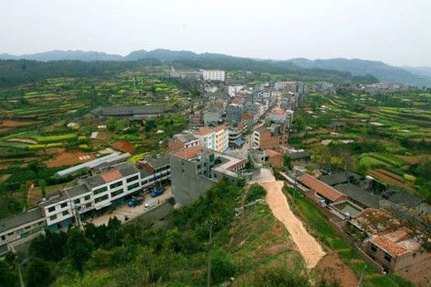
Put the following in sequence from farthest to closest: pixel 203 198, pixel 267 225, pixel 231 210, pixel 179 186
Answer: pixel 179 186
pixel 203 198
pixel 231 210
pixel 267 225

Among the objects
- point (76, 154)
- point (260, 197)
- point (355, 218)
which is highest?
point (260, 197)

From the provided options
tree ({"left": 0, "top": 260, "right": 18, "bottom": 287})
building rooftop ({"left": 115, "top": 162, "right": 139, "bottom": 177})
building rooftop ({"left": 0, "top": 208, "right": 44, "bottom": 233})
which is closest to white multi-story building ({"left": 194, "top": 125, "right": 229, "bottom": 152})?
building rooftop ({"left": 115, "top": 162, "right": 139, "bottom": 177})

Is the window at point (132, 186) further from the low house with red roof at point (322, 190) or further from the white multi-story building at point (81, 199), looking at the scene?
the low house with red roof at point (322, 190)

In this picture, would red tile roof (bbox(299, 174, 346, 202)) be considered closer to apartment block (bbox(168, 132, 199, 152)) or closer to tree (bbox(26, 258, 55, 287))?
apartment block (bbox(168, 132, 199, 152))

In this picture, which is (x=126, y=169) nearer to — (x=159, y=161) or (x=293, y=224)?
(x=159, y=161)

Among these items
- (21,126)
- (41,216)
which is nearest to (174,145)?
(41,216)

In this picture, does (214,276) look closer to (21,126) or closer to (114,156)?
(114,156)

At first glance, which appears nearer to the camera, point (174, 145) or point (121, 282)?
point (121, 282)
